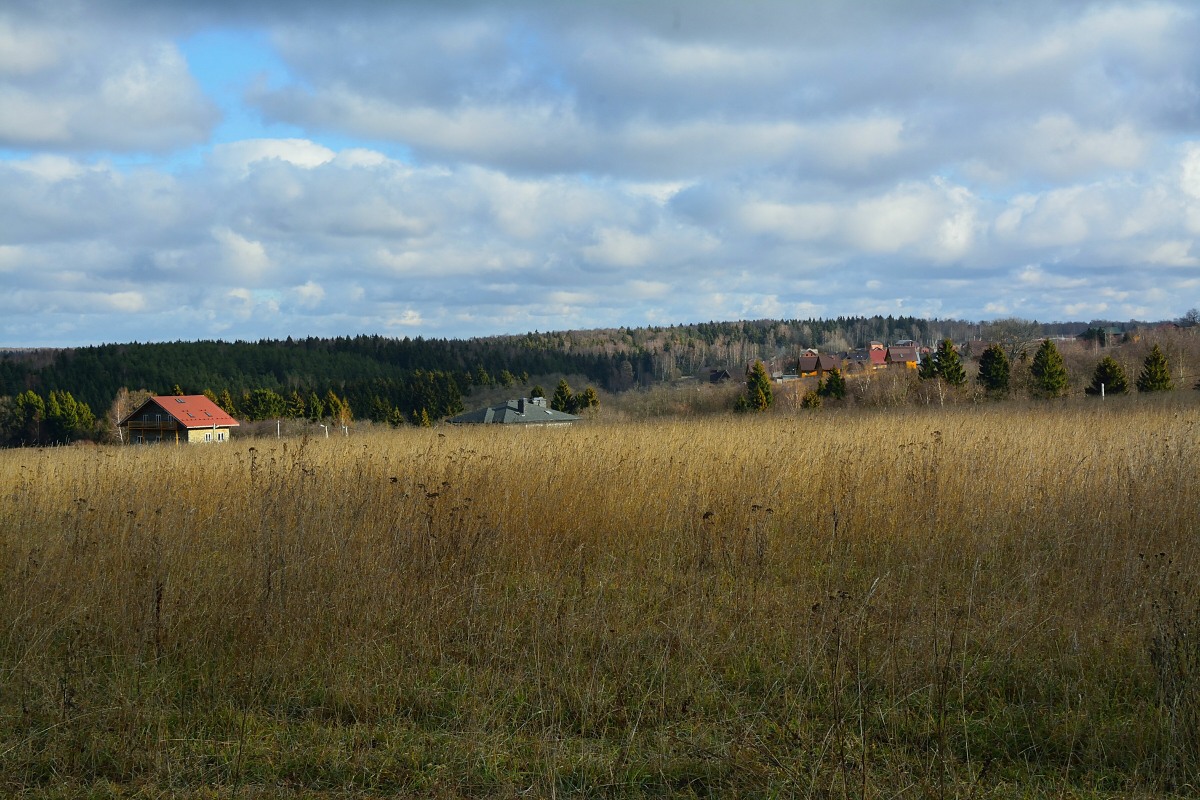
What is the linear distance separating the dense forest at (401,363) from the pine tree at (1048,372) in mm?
19455

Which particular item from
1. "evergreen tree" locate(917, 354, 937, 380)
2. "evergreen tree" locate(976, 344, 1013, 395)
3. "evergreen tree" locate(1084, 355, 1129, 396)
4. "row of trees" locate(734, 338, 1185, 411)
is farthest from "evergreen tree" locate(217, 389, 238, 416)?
"evergreen tree" locate(1084, 355, 1129, 396)

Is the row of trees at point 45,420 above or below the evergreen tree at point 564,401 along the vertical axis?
below

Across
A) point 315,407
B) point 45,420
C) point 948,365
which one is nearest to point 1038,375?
point 948,365

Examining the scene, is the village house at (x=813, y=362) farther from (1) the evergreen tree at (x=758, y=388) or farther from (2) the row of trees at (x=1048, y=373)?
(2) the row of trees at (x=1048, y=373)

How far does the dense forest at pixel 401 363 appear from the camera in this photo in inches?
3263

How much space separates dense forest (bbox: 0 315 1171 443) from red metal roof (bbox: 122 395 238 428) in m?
8.53

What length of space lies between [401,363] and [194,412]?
64.8m

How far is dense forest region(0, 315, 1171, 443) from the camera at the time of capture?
3263 inches

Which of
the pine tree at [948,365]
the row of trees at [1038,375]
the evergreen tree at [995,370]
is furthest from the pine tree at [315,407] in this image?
the evergreen tree at [995,370]

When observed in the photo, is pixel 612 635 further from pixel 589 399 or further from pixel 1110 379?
pixel 589 399

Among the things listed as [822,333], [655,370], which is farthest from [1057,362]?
[822,333]

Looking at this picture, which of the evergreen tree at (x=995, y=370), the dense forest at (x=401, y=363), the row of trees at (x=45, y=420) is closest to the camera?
the evergreen tree at (x=995, y=370)

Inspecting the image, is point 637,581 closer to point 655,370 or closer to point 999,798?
point 999,798

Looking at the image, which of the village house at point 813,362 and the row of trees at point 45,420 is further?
the village house at point 813,362
